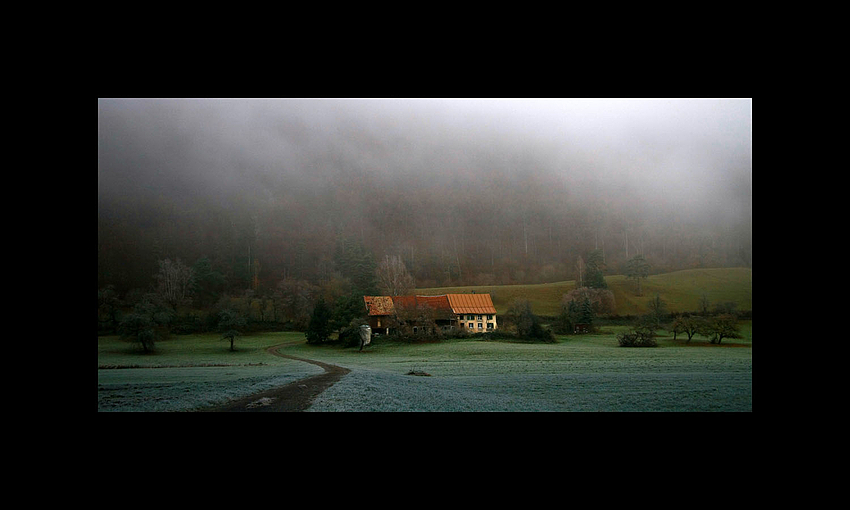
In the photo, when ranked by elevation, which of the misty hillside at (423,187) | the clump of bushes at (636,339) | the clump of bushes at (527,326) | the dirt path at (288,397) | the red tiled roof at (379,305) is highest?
the misty hillside at (423,187)

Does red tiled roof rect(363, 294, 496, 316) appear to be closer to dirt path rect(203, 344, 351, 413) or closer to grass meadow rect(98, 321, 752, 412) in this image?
grass meadow rect(98, 321, 752, 412)

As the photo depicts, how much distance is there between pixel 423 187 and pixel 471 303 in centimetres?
202

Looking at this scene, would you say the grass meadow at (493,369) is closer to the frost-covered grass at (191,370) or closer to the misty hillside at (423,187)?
the frost-covered grass at (191,370)

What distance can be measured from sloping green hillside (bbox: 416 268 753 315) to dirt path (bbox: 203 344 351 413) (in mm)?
1995

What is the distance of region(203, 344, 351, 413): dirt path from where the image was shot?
6289 mm

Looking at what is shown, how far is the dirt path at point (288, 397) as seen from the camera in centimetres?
629

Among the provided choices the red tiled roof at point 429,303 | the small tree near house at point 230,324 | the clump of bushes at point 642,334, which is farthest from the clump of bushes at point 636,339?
the small tree near house at point 230,324

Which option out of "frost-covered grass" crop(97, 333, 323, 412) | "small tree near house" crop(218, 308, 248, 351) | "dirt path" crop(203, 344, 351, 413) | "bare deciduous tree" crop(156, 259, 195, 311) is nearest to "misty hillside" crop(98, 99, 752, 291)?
"bare deciduous tree" crop(156, 259, 195, 311)

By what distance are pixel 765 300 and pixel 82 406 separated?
26.2 feet

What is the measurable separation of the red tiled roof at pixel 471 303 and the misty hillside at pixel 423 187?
26cm

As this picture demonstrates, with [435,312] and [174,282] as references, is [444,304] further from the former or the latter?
[174,282]
